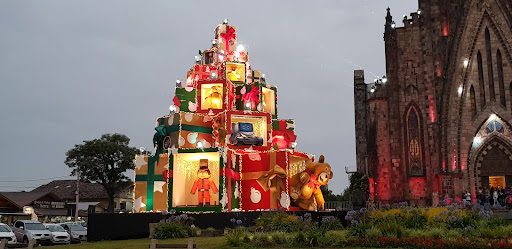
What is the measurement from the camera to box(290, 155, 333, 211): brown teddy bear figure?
3061cm

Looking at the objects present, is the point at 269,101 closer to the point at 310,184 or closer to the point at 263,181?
the point at 263,181

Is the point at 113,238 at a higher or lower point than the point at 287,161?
lower

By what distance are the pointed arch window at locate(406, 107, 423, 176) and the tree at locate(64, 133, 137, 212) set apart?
3658cm

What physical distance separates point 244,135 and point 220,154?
4040 millimetres

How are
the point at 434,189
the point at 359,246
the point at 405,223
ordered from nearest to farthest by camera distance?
the point at 359,246, the point at 405,223, the point at 434,189

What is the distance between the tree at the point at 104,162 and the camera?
60.9 metres

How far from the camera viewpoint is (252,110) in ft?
116

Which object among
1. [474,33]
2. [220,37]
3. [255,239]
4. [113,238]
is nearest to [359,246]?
[255,239]

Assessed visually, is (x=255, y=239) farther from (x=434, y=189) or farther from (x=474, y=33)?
(x=474, y=33)

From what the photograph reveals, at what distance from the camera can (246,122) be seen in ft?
113

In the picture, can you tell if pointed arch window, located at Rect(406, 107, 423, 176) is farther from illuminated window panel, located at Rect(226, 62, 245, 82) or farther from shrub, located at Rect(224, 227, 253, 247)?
shrub, located at Rect(224, 227, 253, 247)

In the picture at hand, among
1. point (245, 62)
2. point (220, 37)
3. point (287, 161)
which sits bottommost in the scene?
point (287, 161)

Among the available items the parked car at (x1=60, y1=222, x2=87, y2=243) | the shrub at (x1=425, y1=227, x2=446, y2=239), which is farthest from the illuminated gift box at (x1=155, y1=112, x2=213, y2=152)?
the shrub at (x1=425, y1=227, x2=446, y2=239)

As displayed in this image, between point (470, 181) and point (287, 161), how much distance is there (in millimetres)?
20379
